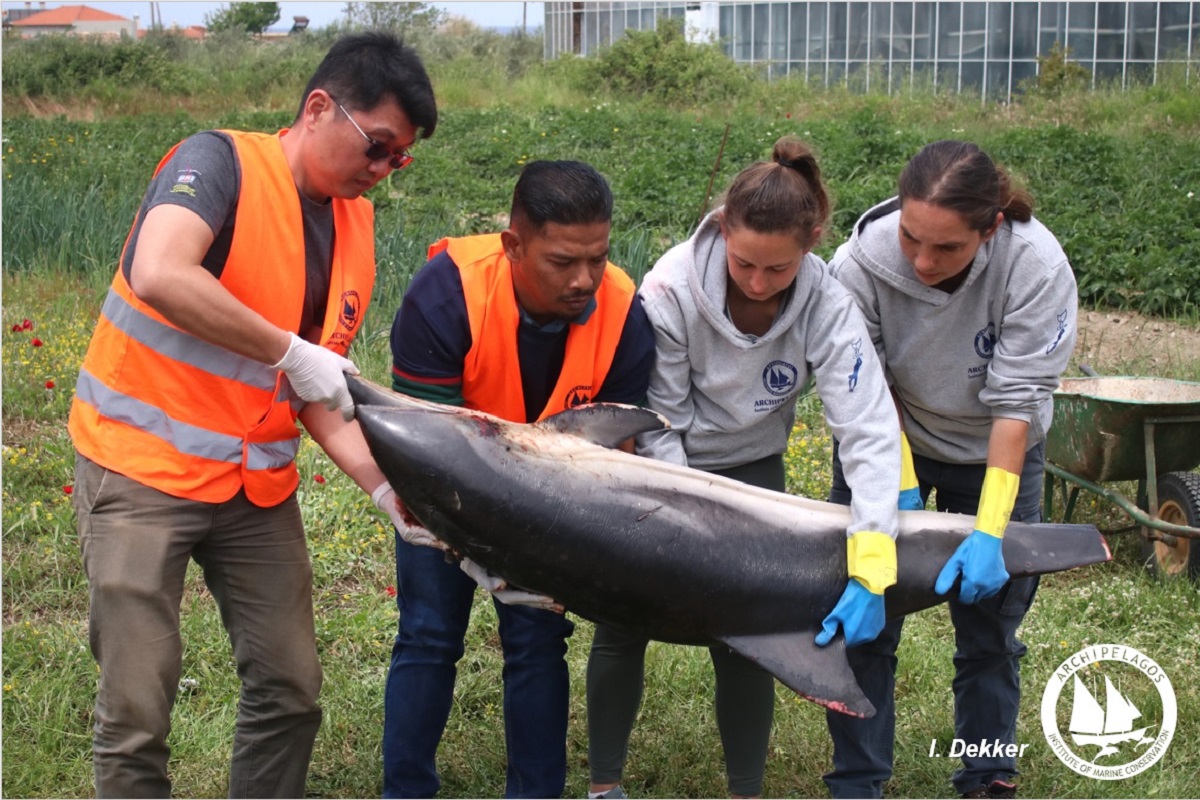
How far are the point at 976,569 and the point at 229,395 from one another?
6.34 feet

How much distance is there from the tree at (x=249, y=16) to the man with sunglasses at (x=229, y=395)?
4676cm

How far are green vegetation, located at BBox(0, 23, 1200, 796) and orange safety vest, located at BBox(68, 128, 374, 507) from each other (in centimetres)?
133

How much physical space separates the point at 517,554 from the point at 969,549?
3.85ft

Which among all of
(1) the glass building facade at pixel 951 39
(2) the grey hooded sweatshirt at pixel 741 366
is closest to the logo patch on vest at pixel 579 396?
(2) the grey hooded sweatshirt at pixel 741 366

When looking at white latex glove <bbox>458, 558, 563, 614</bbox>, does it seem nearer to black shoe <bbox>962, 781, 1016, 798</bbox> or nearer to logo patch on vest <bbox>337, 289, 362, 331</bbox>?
logo patch on vest <bbox>337, 289, 362, 331</bbox>

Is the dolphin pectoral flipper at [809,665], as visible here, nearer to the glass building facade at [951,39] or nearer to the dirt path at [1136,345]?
the dirt path at [1136,345]

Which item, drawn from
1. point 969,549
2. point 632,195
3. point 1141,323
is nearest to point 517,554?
point 969,549

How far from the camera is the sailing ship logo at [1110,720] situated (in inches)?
158

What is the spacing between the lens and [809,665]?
297cm

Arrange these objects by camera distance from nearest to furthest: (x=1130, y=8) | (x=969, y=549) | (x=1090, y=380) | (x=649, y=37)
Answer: (x=969, y=549)
(x=1090, y=380)
(x=1130, y=8)
(x=649, y=37)

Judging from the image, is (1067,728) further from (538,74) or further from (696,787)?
(538,74)

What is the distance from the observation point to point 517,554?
9.34 feet

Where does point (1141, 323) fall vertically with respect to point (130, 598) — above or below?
below

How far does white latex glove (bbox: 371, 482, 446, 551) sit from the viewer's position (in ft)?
9.98
